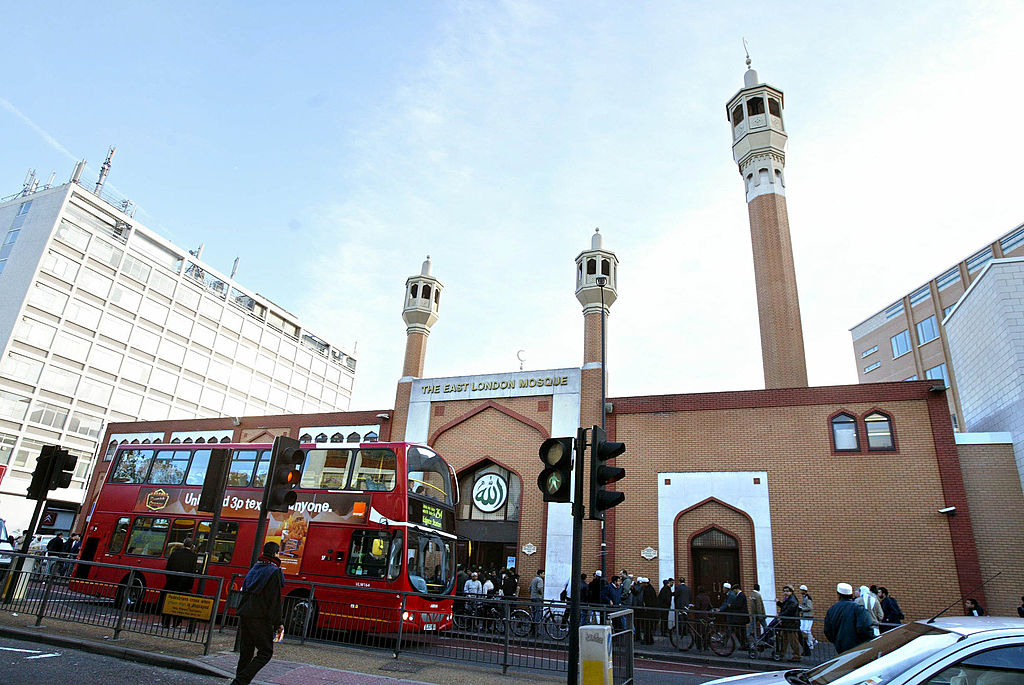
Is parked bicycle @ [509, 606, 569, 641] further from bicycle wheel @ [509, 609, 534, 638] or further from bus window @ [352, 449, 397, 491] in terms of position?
bus window @ [352, 449, 397, 491]

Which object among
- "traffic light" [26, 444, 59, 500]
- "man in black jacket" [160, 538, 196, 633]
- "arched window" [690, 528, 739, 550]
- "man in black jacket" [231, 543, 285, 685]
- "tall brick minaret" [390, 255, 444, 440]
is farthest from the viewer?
"tall brick minaret" [390, 255, 444, 440]

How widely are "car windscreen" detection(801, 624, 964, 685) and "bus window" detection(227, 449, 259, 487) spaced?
12.6 m

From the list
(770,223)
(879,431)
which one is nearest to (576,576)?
(879,431)

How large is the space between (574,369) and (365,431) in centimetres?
869

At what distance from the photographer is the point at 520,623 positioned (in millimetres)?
9711

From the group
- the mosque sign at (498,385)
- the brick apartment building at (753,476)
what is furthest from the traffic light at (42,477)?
the mosque sign at (498,385)

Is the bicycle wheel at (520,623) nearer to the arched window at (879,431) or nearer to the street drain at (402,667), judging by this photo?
the street drain at (402,667)

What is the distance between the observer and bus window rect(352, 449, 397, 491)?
498 inches

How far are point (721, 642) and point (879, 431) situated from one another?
27.4 feet

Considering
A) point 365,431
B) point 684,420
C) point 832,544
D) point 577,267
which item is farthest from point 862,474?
point 365,431

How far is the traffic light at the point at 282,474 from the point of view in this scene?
816 cm

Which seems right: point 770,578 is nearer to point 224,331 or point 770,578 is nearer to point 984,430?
point 984,430

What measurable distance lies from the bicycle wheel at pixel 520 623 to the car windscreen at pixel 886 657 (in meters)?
5.97

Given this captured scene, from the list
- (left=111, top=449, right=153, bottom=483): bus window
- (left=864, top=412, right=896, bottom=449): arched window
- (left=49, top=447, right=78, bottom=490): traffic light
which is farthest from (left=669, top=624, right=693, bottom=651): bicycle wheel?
(left=111, top=449, right=153, bottom=483): bus window
